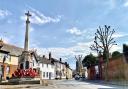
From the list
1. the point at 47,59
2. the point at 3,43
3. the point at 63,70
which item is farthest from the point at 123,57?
the point at 63,70

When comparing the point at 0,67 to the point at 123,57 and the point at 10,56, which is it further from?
the point at 123,57

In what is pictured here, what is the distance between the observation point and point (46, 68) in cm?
10288

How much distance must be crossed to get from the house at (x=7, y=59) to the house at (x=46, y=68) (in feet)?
79.7

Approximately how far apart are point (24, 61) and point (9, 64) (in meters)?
24.8

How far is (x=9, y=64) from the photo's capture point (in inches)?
2712

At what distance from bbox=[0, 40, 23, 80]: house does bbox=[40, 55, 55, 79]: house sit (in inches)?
956

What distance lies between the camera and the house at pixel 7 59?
65188 mm

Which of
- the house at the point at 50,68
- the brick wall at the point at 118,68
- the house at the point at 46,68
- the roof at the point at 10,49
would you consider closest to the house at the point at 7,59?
the roof at the point at 10,49

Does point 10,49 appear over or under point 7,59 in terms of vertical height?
over

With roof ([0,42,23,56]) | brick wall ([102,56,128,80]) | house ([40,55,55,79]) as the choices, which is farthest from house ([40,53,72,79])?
brick wall ([102,56,128,80])

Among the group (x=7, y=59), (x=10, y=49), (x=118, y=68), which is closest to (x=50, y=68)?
(x=10, y=49)

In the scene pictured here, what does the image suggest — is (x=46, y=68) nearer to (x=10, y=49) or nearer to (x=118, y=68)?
(x=10, y=49)

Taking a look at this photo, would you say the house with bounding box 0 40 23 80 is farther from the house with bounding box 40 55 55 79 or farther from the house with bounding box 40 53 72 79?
the house with bounding box 40 55 55 79

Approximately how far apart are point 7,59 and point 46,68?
35.8 metres
